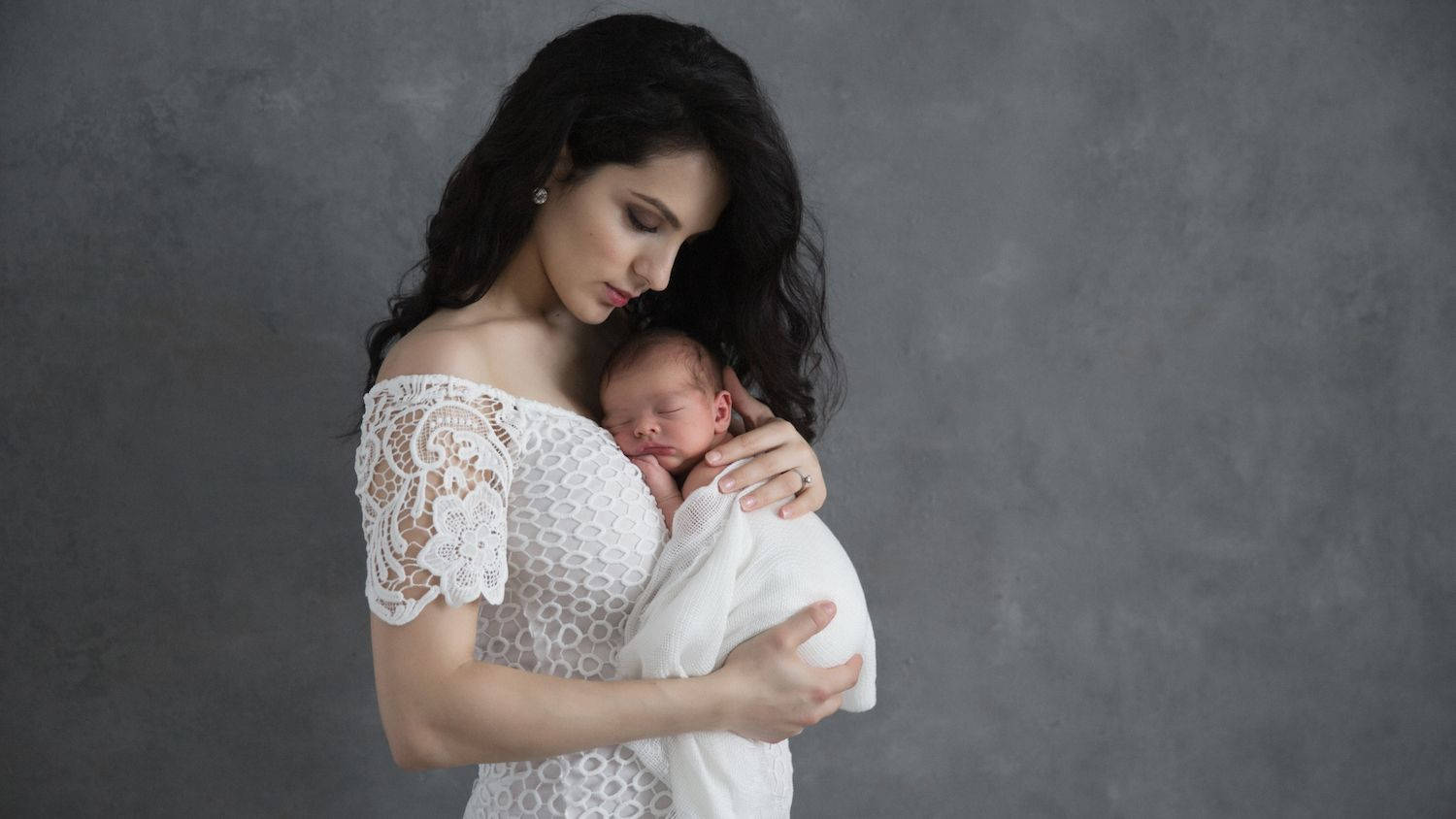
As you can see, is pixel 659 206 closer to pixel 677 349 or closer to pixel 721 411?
pixel 677 349

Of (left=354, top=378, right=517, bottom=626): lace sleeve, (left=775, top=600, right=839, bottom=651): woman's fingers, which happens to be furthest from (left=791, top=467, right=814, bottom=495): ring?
(left=354, top=378, right=517, bottom=626): lace sleeve

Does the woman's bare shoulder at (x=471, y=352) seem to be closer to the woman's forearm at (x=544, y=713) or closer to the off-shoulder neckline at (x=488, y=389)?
the off-shoulder neckline at (x=488, y=389)

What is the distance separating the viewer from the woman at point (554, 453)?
1333 millimetres

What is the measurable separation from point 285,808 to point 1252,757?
215 centimetres

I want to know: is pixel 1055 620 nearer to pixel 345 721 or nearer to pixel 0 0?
pixel 345 721

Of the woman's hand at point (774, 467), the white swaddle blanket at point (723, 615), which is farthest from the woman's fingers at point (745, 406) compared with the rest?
the white swaddle blanket at point (723, 615)

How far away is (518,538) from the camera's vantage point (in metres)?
1.46

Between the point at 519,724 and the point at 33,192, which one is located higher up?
the point at 33,192

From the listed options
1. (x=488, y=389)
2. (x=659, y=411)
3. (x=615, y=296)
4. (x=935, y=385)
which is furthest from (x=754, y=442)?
(x=935, y=385)

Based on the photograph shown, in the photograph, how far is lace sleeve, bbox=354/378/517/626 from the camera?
4.30 ft

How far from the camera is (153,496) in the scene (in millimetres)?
1996

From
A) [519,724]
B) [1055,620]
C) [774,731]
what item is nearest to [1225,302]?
[1055,620]

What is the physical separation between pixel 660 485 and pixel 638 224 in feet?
1.29

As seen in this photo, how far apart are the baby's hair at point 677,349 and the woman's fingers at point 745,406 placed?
9 centimetres
